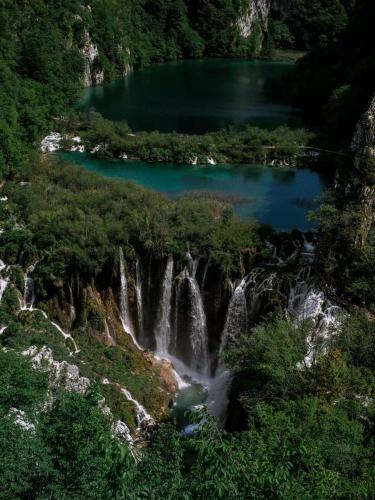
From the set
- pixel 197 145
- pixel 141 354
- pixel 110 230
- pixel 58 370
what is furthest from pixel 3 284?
pixel 197 145

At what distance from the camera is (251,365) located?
1709 cm

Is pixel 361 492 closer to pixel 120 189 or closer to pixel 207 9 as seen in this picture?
pixel 120 189

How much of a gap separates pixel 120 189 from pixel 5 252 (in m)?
6.07

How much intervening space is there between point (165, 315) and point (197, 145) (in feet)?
60.4

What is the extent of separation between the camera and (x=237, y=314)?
73.7ft

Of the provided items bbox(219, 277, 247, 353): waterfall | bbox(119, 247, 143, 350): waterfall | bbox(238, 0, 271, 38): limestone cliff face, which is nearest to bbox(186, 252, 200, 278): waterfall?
bbox(219, 277, 247, 353): waterfall

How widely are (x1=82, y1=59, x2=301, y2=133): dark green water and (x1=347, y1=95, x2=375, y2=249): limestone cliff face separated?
23.9 metres

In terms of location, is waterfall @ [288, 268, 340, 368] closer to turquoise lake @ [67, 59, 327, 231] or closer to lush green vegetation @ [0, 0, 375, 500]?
lush green vegetation @ [0, 0, 375, 500]

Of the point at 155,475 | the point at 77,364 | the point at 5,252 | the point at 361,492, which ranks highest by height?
the point at 155,475

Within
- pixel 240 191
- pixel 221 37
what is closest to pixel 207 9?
pixel 221 37

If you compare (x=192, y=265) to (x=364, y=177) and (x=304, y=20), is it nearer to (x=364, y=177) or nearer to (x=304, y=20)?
(x=364, y=177)

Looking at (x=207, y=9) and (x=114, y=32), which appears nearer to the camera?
(x=114, y=32)

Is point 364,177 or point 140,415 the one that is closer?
point 140,415

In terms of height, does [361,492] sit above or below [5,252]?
above
